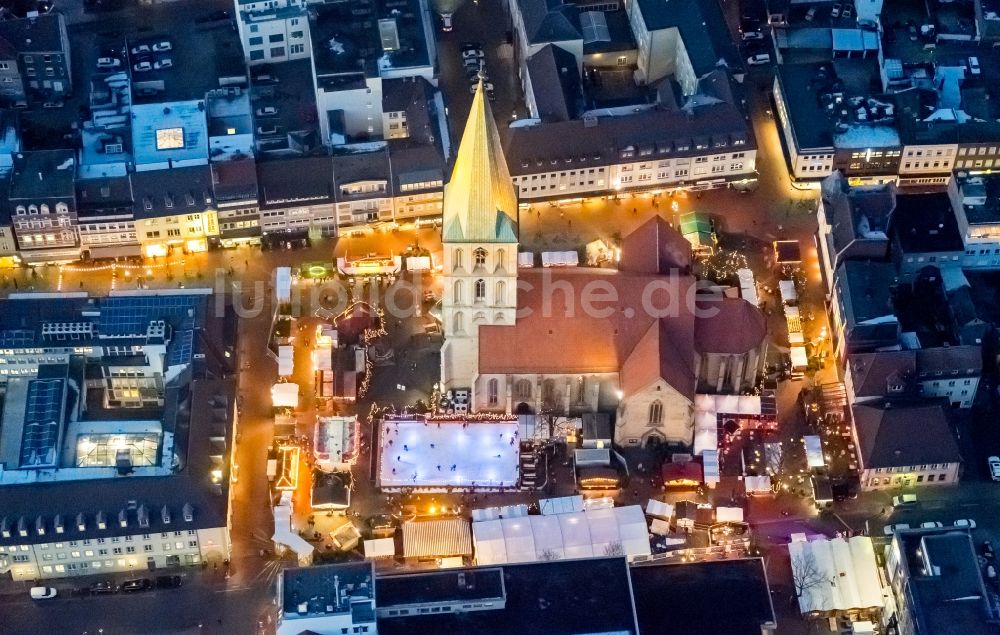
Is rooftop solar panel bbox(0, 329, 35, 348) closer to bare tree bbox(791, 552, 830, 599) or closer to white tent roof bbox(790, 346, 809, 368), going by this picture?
white tent roof bbox(790, 346, 809, 368)

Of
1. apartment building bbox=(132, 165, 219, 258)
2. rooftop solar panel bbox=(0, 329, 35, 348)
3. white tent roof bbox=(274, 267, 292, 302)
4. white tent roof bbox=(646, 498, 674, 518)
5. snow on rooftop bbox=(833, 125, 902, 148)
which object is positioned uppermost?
snow on rooftop bbox=(833, 125, 902, 148)

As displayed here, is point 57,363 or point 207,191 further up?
point 207,191

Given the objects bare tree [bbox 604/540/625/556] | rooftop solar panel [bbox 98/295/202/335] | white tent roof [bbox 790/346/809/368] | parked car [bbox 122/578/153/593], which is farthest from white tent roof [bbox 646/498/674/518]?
rooftop solar panel [bbox 98/295/202/335]

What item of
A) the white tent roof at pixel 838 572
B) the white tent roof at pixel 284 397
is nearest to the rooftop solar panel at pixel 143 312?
the white tent roof at pixel 284 397

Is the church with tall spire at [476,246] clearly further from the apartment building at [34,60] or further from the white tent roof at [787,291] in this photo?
the apartment building at [34,60]

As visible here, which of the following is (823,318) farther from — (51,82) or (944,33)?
(51,82)

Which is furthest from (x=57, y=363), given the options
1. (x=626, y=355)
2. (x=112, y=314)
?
(x=626, y=355)

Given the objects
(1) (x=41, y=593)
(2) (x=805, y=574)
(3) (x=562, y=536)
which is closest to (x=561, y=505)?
(3) (x=562, y=536)
